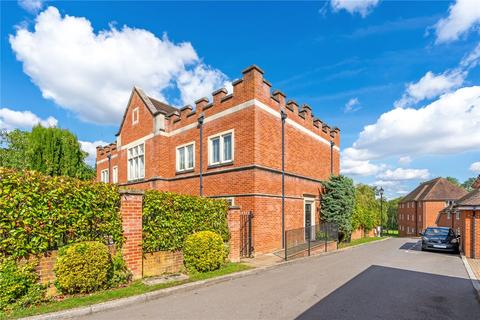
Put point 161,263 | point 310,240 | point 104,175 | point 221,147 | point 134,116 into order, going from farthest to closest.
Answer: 1. point 104,175
2. point 134,116
3. point 221,147
4. point 310,240
5. point 161,263

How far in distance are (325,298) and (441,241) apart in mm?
13443

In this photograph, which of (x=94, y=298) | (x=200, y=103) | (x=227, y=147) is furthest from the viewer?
(x=200, y=103)

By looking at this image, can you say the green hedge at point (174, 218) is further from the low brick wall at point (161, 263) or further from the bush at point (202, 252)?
the bush at point (202, 252)

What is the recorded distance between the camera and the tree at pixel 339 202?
1755 centimetres

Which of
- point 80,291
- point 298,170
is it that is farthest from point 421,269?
point 80,291

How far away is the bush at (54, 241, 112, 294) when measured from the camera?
5746mm

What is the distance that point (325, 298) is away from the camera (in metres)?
6.30

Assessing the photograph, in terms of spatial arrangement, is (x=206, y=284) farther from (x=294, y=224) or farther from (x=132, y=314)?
(x=294, y=224)

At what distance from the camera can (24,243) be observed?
5430 mm

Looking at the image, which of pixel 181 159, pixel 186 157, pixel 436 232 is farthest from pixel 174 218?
pixel 436 232

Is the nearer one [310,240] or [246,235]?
[246,235]

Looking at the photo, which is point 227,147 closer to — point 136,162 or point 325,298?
point 136,162

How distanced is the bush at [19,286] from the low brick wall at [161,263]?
8.27 feet

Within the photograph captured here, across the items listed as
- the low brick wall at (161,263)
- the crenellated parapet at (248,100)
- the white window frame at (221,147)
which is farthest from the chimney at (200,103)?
the low brick wall at (161,263)
